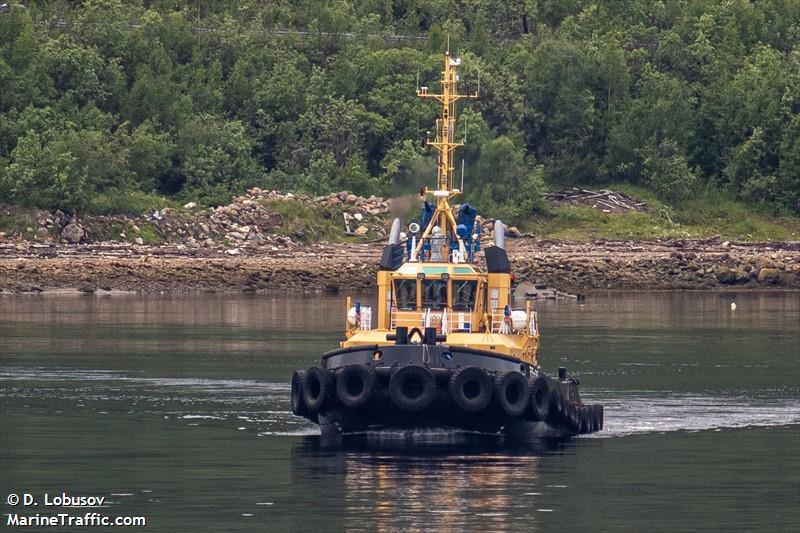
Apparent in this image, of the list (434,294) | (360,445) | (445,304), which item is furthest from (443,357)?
(434,294)

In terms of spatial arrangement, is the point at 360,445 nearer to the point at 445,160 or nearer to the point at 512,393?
the point at 512,393

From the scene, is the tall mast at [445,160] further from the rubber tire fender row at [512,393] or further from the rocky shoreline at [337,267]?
the rocky shoreline at [337,267]

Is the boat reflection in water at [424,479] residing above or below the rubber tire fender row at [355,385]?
below

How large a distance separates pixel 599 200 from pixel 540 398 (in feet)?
Answer: 214

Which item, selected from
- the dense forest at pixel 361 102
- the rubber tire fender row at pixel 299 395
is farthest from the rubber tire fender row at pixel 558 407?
the dense forest at pixel 361 102

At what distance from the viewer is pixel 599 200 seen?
99.5 metres

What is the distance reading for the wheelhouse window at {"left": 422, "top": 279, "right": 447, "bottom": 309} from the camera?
36.3m

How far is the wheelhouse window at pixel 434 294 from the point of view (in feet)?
119

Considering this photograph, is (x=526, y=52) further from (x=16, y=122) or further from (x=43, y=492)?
(x=43, y=492)

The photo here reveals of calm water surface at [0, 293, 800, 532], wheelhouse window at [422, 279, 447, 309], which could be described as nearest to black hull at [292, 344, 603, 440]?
calm water surface at [0, 293, 800, 532]

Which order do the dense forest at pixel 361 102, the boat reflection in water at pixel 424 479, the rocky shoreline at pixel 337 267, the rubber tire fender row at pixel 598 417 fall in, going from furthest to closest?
the dense forest at pixel 361 102 → the rocky shoreline at pixel 337 267 → the rubber tire fender row at pixel 598 417 → the boat reflection in water at pixel 424 479

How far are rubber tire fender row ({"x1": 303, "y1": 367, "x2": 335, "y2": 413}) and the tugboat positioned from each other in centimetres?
2

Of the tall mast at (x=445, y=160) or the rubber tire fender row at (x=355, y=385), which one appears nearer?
the rubber tire fender row at (x=355, y=385)

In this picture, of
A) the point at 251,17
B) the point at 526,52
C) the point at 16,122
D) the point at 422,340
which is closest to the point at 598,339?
the point at 422,340
